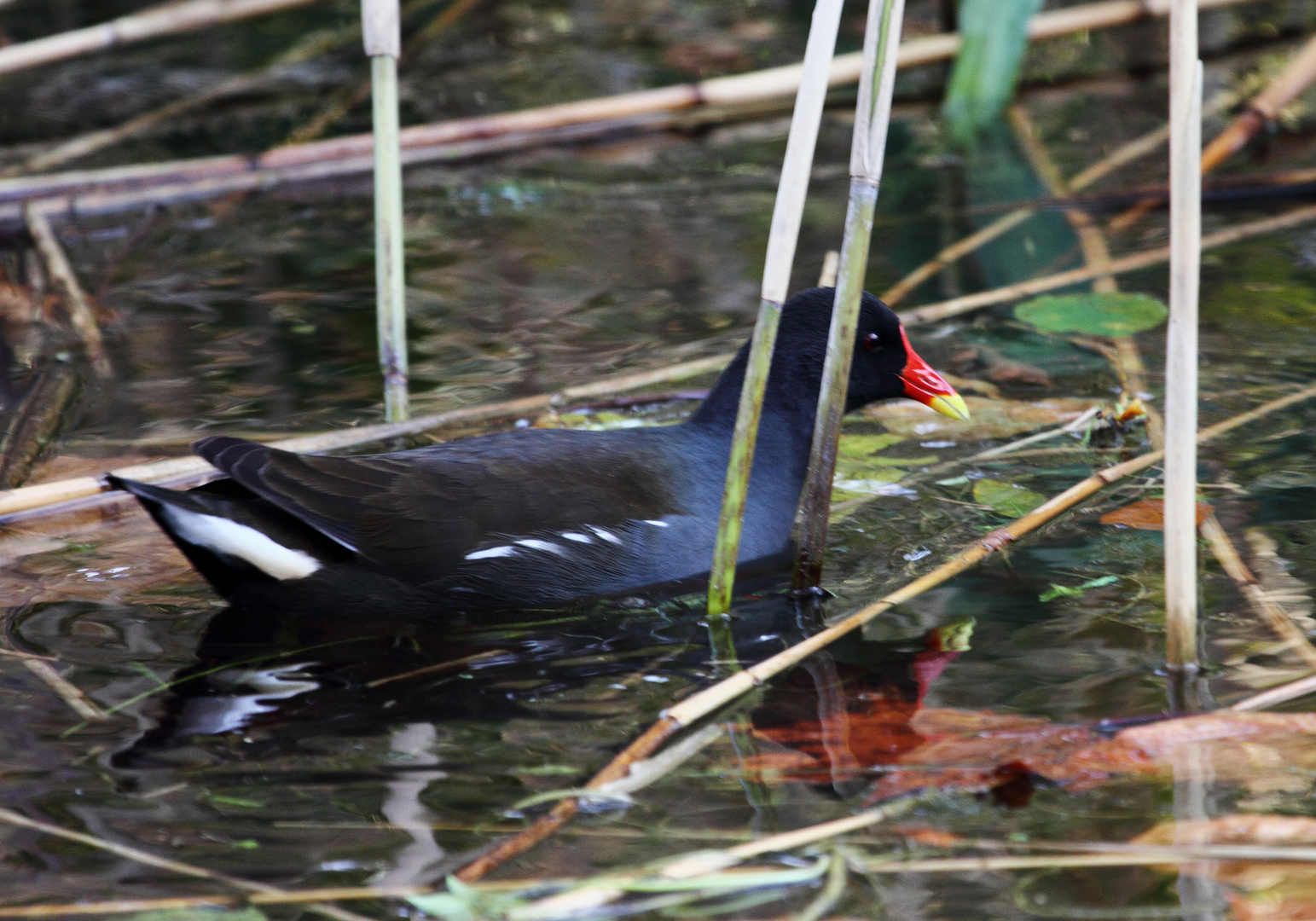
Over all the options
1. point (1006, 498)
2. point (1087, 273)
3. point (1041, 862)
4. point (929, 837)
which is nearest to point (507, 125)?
point (1087, 273)

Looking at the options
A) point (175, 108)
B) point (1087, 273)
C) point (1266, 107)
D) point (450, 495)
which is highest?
point (175, 108)

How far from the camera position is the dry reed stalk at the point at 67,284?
4523 mm

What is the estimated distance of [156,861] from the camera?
6.99 feet

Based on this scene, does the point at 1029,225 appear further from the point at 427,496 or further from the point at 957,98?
the point at 427,496

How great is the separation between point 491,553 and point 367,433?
0.81m

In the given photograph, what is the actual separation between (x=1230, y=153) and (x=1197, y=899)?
4795mm

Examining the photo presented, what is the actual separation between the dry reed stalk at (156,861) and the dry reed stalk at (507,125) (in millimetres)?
3854

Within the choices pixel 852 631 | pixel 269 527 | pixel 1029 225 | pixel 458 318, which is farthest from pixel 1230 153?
pixel 269 527

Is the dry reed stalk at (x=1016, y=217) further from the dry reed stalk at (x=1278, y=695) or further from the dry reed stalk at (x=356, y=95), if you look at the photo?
the dry reed stalk at (x=356, y=95)

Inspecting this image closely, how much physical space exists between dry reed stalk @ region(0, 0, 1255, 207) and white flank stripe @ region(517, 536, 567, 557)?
128 inches

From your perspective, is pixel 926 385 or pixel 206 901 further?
pixel 926 385

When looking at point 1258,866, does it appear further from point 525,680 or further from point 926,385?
point 926,385

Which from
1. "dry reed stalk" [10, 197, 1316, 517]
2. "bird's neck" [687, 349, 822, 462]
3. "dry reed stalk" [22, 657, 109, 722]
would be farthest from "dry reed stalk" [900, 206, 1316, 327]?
"dry reed stalk" [22, 657, 109, 722]

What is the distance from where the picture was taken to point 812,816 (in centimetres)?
222
